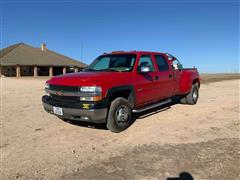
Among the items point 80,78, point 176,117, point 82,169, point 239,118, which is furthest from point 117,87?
point 239,118

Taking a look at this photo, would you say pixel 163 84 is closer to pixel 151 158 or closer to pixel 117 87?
pixel 117 87

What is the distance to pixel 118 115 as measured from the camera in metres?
5.71

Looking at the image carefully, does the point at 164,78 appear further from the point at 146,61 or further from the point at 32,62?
the point at 32,62

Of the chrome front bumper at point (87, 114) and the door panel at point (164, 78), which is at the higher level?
the door panel at point (164, 78)

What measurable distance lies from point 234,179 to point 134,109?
10.5ft

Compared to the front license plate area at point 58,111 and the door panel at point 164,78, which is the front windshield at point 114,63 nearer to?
the door panel at point 164,78

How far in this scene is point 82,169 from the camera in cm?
382

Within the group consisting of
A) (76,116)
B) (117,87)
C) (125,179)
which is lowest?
(125,179)

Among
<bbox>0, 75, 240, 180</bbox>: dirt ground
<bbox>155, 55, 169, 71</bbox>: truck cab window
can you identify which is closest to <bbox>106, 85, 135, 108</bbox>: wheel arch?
<bbox>0, 75, 240, 180</bbox>: dirt ground

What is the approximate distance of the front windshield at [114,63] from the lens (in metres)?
6.48

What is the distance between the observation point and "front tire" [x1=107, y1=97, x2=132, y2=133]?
550 centimetres

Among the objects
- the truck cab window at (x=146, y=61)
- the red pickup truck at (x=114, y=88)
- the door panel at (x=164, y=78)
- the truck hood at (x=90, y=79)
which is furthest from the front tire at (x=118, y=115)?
the door panel at (x=164, y=78)

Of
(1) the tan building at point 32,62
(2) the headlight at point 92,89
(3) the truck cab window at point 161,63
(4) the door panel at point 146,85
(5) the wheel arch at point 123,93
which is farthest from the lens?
(1) the tan building at point 32,62

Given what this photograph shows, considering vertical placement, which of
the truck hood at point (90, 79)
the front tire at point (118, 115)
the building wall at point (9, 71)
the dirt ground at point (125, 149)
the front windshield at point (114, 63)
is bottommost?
the dirt ground at point (125, 149)
